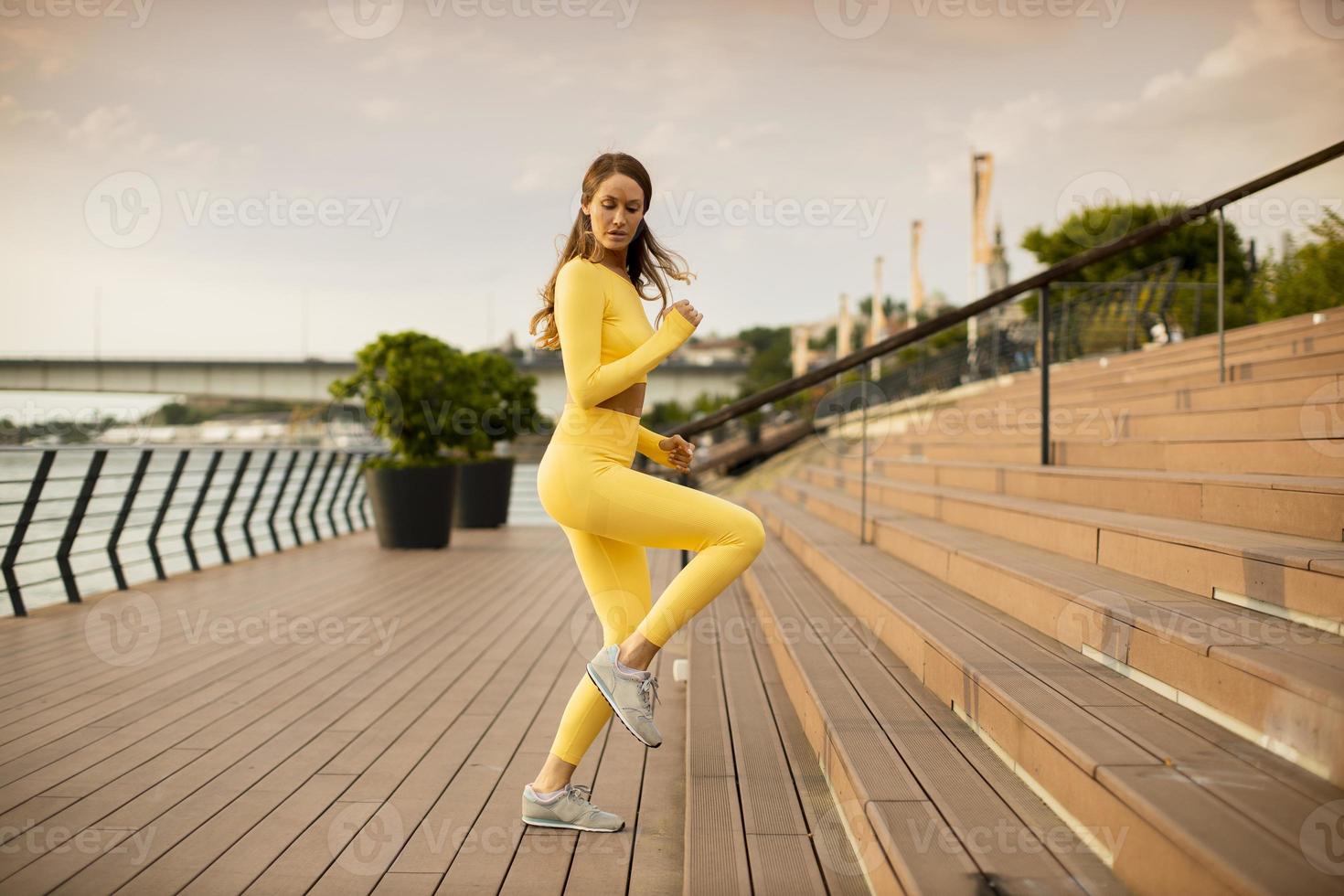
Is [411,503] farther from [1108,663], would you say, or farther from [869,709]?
[1108,663]

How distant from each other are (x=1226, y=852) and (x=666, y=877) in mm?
1218

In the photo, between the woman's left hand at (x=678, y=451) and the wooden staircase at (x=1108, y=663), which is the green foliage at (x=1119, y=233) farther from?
the woman's left hand at (x=678, y=451)

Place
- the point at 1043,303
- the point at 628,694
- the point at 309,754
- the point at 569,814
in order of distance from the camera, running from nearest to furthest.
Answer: the point at 628,694 → the point at 569,814 → the point at 309,754 → the point at 1043,303

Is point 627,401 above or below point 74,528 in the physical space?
above

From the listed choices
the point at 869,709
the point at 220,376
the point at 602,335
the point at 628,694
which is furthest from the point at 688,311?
the point at 220,376

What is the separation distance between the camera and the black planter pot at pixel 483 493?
11125 millimetres

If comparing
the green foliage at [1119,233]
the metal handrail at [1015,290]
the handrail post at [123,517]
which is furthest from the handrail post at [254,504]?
the green foliage at [1119,233]

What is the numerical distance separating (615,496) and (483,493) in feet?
31.5

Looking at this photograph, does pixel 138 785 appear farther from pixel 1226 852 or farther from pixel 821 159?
pixel 821 159

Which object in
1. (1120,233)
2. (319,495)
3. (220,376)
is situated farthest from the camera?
(220,376)

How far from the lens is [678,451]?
93.9 inches

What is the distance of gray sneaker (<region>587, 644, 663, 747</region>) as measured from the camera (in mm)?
1950

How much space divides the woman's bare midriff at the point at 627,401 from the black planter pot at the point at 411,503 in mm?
7175

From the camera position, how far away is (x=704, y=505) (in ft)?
6.70
